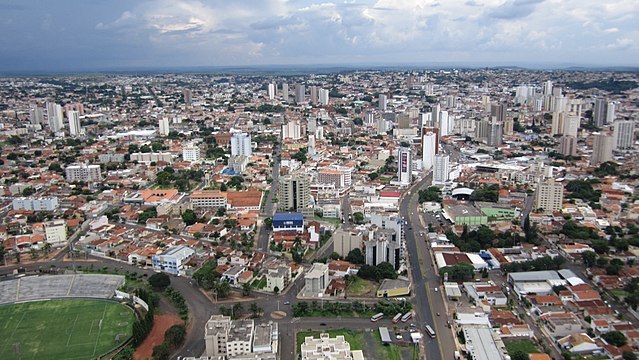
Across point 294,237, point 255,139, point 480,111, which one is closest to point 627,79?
point 480,111

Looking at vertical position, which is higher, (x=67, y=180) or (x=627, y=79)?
(x=627, y=79)

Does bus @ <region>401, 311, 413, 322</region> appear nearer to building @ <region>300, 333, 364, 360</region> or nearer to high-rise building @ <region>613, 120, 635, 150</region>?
building @ <region>300, 333, 364, 360</region>

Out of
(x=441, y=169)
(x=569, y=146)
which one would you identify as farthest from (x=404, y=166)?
(x=569, y=146)

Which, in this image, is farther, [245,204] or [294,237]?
[245,204]

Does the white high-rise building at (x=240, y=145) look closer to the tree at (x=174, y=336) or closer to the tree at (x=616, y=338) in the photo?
the tree at (x=174, y=336)

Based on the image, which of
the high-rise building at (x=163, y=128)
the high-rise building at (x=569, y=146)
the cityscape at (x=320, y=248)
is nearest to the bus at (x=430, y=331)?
the cityscape at (x=320, y=248)

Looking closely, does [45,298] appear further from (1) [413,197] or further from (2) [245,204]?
(1) [413,197]
